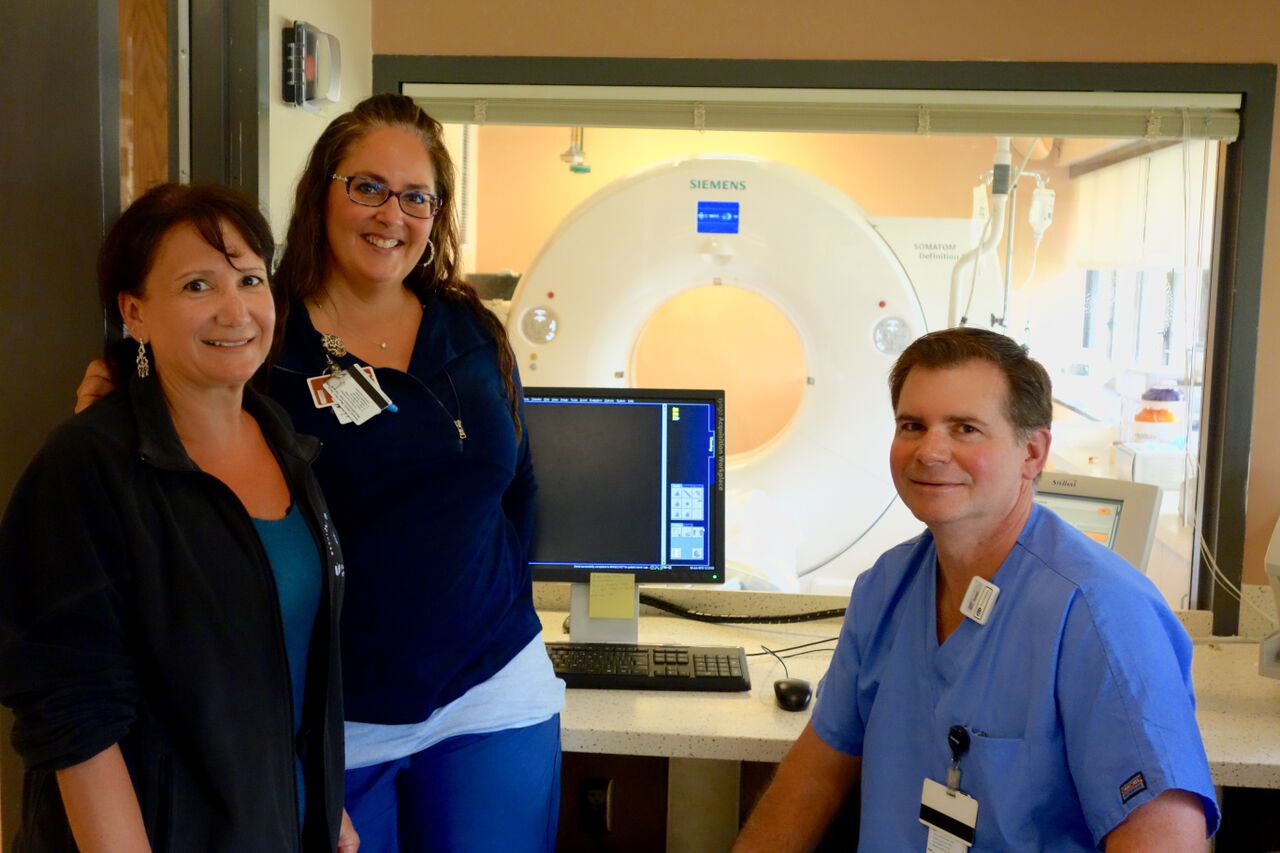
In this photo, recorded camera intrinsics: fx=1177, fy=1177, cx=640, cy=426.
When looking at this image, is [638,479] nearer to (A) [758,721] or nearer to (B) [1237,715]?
(A) [758,721]

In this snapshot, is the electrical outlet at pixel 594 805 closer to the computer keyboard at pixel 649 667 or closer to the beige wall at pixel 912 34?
the computer keyboard at pixel 649 667

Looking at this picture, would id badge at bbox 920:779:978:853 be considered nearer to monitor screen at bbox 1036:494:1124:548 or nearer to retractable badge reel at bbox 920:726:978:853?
retractable badge reel at bbox 920:726:978:853

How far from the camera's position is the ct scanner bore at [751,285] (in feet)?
8.55

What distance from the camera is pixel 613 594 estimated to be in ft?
6.79

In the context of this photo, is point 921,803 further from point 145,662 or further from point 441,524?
point 145,662

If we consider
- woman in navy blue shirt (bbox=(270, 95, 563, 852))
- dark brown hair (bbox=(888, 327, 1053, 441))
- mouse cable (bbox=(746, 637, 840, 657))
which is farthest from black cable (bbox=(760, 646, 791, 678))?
dark brown hair (bbox=(888, 327, 1053, 441))

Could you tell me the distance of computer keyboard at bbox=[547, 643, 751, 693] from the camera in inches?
76.0

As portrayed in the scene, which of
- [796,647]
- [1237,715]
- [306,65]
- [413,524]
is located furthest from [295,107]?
[1237,715]

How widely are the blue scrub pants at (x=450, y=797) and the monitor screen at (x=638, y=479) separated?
608mm

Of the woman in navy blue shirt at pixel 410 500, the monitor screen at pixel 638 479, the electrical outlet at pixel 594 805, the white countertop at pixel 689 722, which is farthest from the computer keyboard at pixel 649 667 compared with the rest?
the electrical outlet at pixel 594 805

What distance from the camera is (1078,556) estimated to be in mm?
1348

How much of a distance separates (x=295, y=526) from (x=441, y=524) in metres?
0.25

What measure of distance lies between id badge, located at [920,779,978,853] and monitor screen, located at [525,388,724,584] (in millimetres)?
722

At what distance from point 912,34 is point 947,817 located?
150 cm
